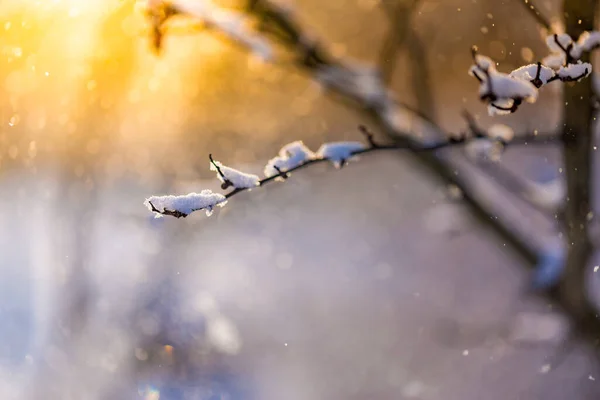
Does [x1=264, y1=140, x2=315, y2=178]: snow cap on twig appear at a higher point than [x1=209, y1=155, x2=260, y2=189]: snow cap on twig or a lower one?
higher

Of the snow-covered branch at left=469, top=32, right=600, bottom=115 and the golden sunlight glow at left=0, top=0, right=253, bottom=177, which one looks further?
the golden sunlight glow at left=0, top=0, right=253, bottom=177

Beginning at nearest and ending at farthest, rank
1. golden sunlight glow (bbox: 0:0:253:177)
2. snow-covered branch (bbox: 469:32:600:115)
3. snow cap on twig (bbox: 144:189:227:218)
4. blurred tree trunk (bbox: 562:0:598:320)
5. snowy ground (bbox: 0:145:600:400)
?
snow-covered branch (bbox: 469:32:600:115), snow cap on twig (bbox: 144:189:227:218), blurred tree trunk (bbox: 562:0:598:320), golden sunlight glow (bbox: 0:0:253:177), snowy ground (bbox: 0:145:600:400)

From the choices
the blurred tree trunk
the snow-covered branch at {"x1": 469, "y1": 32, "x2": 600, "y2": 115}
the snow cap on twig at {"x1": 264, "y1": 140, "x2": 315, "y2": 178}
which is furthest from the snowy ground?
the snow cap on twig at {"x1": 264, "y1": 140, "x2": 315, "y2": 178}

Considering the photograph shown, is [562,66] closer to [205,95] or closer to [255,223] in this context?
[205,95]

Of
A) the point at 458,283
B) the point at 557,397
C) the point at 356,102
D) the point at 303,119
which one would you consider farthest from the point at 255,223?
the point at 356,102

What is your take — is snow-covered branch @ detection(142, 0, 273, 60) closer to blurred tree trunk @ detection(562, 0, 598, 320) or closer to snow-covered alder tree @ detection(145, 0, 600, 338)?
snow-covered alder tree @ detection(145, 0, 600, 338)

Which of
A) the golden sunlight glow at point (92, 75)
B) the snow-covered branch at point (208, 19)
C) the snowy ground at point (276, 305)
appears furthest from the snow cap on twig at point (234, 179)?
the snowy ground at point (276, 305)

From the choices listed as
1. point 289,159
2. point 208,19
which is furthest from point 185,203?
point 208,19

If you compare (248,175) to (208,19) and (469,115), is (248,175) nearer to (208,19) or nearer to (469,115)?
(469,115)
